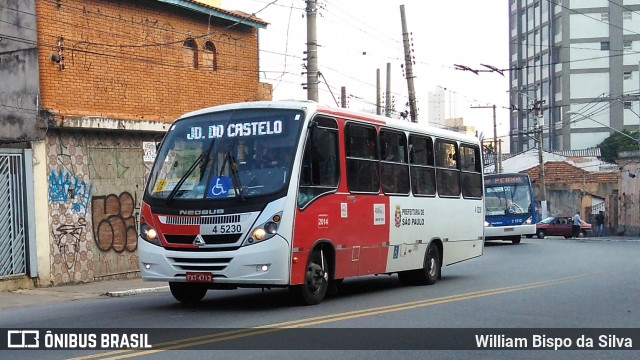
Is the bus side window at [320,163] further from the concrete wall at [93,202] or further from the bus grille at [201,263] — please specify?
the concrete wall at [93,202]

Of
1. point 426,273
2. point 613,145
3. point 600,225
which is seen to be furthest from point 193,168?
point 613,145

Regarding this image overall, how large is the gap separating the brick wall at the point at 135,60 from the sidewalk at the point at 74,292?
3.56 metres

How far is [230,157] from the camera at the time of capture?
1151cm

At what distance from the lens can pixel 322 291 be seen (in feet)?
39.8

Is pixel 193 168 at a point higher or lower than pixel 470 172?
higher

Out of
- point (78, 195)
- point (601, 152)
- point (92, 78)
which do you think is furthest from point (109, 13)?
point (601, 152)

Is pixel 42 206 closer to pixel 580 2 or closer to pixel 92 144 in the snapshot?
pixel 92 144

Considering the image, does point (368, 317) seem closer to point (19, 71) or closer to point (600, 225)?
point (19, 71)

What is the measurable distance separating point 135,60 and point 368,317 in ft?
35.4

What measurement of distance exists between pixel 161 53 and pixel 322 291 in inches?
392

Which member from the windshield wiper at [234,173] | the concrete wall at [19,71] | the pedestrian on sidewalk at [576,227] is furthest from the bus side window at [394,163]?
the pedestrian on sidewalk at [576,227]

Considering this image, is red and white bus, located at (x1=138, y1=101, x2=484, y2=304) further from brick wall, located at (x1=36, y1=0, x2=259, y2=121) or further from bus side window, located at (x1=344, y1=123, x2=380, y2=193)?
brick wall, located at (x1=36, y1=0, x2=259, y2=121)

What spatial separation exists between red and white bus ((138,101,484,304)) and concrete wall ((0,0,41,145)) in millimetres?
5745

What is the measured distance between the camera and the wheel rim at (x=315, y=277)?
11.8 metres
